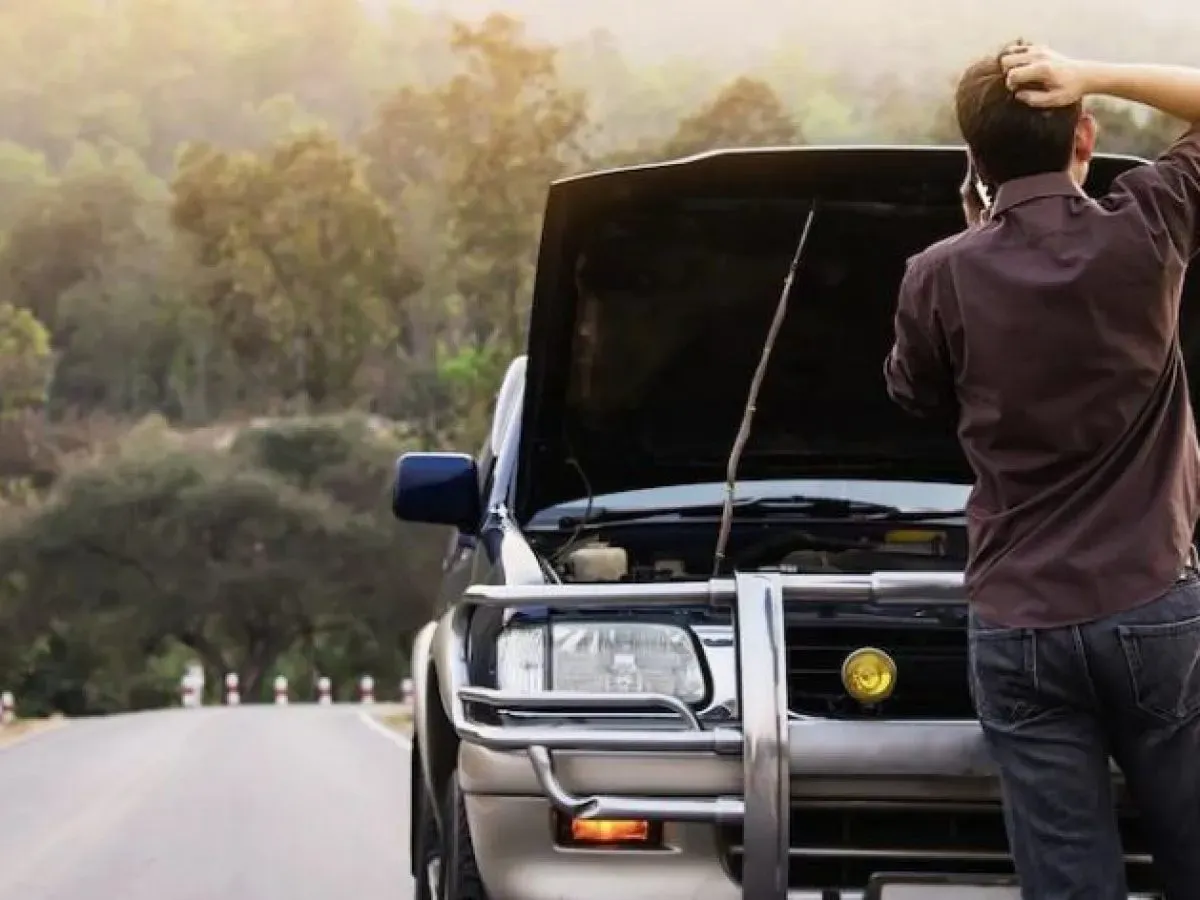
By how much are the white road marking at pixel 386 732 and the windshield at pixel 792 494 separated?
35.4 ft

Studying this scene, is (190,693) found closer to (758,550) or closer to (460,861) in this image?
(758,550)

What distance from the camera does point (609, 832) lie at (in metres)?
3.44

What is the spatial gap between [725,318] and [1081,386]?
211 cm

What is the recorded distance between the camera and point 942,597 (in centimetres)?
332

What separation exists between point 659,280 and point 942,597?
5.47 ft

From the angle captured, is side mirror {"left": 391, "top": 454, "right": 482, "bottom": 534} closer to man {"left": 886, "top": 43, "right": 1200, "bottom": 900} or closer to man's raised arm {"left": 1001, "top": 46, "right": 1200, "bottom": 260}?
man {"left": 886, "top": 43, "right": 1200, "bottom": 900}

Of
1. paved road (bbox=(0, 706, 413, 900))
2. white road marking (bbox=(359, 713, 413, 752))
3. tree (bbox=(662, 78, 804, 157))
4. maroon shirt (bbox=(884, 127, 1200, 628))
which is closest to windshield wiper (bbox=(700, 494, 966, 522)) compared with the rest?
maroon shirt (bbox=(884, 127, 1200, 628))

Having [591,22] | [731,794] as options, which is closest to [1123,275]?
[731,794]

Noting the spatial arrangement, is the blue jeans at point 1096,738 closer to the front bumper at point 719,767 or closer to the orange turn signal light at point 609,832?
the front bumper at point 719,767

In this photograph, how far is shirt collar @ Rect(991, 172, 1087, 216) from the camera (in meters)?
2.95

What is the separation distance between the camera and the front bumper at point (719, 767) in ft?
10.6

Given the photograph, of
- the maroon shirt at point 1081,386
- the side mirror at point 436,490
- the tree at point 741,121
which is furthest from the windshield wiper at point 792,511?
the tree at point 741,121

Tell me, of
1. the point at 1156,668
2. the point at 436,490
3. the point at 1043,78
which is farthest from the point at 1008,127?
the point at 436,490

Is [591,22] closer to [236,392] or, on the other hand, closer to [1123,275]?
[236,392]
